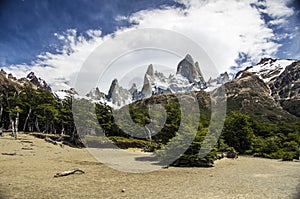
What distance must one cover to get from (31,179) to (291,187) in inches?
339

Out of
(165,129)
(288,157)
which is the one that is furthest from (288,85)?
(165,129)

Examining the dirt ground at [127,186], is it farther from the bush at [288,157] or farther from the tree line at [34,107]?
the tree line at [34,107]

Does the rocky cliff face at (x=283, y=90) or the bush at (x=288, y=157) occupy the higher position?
the rocky cliff face at (x=283, y=90)

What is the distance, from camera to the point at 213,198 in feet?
23.6

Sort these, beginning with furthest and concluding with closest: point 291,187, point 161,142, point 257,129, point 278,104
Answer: point 278,104, point 257,129, point 161,142, point 291,187

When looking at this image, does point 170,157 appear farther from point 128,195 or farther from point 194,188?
point 128,195

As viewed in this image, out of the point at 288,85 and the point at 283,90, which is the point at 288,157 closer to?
the point at 283,90

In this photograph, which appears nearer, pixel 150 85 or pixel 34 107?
pixel 150 85

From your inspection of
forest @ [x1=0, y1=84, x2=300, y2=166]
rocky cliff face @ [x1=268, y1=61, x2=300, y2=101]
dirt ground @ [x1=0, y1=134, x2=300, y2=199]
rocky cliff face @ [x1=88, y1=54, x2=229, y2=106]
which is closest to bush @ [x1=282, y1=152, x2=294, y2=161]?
forest @ [x1=0, y1=84, x2=300, y2=166]

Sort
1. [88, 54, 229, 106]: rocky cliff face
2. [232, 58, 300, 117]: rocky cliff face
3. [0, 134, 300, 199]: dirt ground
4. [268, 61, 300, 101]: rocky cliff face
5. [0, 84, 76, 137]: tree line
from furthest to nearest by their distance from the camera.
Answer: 1. [268, 61, 300, 101]: rocky cliff face
2. [232, 58, 300, 117]: rocky cliff face
3. [0, 84, 76, 137]: tree line
4. [88, 54, 229, 106]: rocky cliff face
5. [0, 134, 300, 199]: dirt ground

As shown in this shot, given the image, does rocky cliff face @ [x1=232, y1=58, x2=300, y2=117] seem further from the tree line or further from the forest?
the tree line

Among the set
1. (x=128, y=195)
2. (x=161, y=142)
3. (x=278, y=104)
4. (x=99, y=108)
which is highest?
(x=278, y=104)

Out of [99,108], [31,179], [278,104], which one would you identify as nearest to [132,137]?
[99,108]

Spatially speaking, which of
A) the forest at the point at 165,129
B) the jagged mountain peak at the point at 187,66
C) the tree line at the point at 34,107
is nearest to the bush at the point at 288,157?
the forest at the point at 165,129
